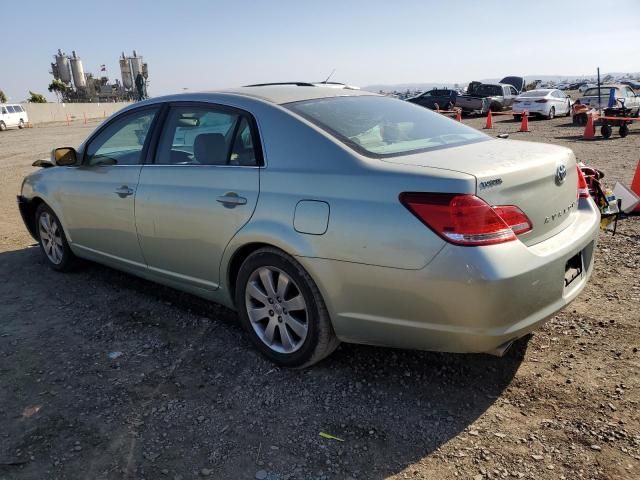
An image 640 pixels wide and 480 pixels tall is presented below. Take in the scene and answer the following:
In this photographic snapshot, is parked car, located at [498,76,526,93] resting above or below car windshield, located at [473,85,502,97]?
above

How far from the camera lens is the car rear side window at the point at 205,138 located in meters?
3.27

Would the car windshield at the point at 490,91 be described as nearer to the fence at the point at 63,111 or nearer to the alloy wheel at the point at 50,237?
the fence at the point at 63,111

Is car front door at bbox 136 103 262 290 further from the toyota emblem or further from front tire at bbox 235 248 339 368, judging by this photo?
the toyota emblem

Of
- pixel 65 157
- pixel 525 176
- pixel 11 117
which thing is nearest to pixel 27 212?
pixel 65 157

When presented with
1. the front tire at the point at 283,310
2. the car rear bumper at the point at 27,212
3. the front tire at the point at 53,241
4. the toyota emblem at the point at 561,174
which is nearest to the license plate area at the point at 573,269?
the toyota emblem at the point at 561,174

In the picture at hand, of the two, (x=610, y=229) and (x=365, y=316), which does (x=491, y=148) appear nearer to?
(x=365, y=316)

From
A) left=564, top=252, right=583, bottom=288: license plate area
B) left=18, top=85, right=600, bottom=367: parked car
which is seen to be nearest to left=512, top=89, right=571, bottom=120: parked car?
left=18, top=85, right=600, bottom=367: parked car

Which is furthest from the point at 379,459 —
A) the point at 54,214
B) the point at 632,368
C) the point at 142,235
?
the point at 54,214

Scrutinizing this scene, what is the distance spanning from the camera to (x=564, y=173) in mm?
2957

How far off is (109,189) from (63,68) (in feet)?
324

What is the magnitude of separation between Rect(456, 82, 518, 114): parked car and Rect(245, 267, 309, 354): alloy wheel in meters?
27.2

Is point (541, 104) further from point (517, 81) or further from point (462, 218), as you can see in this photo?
point (462, 218)

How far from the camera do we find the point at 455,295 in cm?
241

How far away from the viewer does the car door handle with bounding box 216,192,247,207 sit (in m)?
3.13
